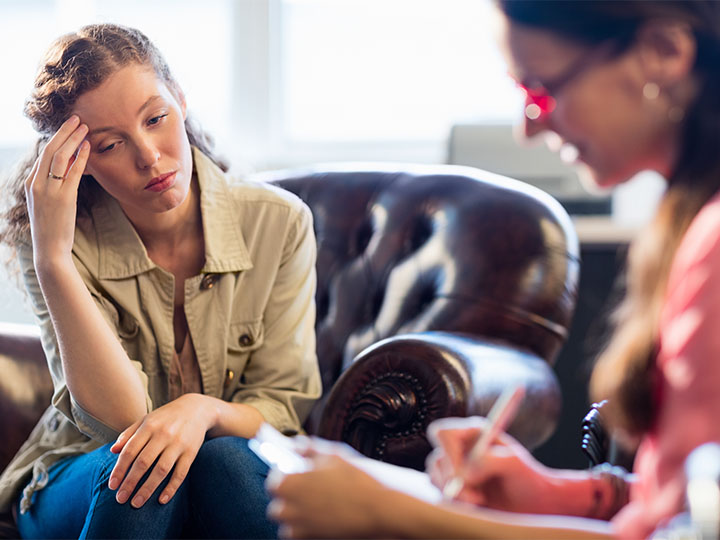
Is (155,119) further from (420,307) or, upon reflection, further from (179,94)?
(420,307)

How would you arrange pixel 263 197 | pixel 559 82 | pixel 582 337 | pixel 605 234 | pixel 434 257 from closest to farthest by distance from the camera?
pixel 559 82 → pixel 263 197 → pixel 434 257 → pixel 605 234 → pixel 582 337

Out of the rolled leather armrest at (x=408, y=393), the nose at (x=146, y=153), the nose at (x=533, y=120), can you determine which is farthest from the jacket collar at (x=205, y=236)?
the nose at (x=533, y=120)

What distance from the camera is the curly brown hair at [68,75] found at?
142 cm

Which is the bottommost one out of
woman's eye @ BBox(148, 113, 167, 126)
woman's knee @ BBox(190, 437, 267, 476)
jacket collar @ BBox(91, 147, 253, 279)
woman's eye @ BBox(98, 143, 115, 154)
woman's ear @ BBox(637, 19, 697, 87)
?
woman's knee @ BBox(190, 437, 267, 476)

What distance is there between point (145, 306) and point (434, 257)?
60cm

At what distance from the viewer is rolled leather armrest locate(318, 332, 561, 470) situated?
4.67 feet

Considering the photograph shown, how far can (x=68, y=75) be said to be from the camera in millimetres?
1419

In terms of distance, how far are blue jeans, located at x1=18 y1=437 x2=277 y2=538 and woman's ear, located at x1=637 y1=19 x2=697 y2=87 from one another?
2.69 ft

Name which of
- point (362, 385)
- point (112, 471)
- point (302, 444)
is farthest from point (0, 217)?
point (302, 444)

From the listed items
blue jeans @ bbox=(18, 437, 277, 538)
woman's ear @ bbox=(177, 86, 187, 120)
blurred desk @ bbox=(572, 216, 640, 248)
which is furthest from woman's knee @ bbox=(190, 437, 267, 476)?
blurred desk @ bbox=(572, 216, 640, 248)

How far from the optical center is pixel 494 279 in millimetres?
1758

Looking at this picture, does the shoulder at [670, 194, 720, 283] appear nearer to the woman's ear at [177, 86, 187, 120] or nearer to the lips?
the lips

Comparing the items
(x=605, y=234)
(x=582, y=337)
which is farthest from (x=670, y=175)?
(x=582, y=337)

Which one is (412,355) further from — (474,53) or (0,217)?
(474,53)
